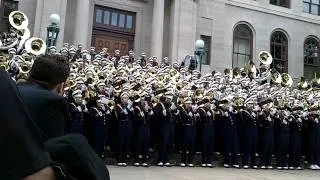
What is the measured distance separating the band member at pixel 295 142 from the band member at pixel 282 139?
0.72ft

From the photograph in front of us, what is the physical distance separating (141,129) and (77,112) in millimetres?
1727

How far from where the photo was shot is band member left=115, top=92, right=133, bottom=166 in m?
11.3

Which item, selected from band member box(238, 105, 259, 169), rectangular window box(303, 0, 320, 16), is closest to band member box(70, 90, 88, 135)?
band member box(238, 105, 259, 169)

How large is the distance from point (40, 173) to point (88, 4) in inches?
816

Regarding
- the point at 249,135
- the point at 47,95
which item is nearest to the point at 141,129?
the point at 249,135

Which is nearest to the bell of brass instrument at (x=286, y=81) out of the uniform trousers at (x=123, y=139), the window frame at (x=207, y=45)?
the window frame at (x=207, y=45)

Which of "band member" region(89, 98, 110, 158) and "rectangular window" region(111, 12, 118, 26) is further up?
"rectangular window" region(111, 12, 118, 26)

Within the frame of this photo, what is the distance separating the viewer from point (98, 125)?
1118 centimetres

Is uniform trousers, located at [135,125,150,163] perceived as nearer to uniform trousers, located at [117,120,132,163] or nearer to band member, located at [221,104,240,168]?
uniform trousers, located at [117,120,132,163]

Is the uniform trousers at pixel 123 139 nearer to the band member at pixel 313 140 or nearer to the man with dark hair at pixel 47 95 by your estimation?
the band member at pixel 313 140

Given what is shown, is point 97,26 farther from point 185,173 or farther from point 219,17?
point 185,173

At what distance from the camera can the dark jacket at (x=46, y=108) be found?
2309 mm

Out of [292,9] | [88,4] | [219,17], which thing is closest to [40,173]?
[88,4]

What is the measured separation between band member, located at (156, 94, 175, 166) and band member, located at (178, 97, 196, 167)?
480 millimetres
